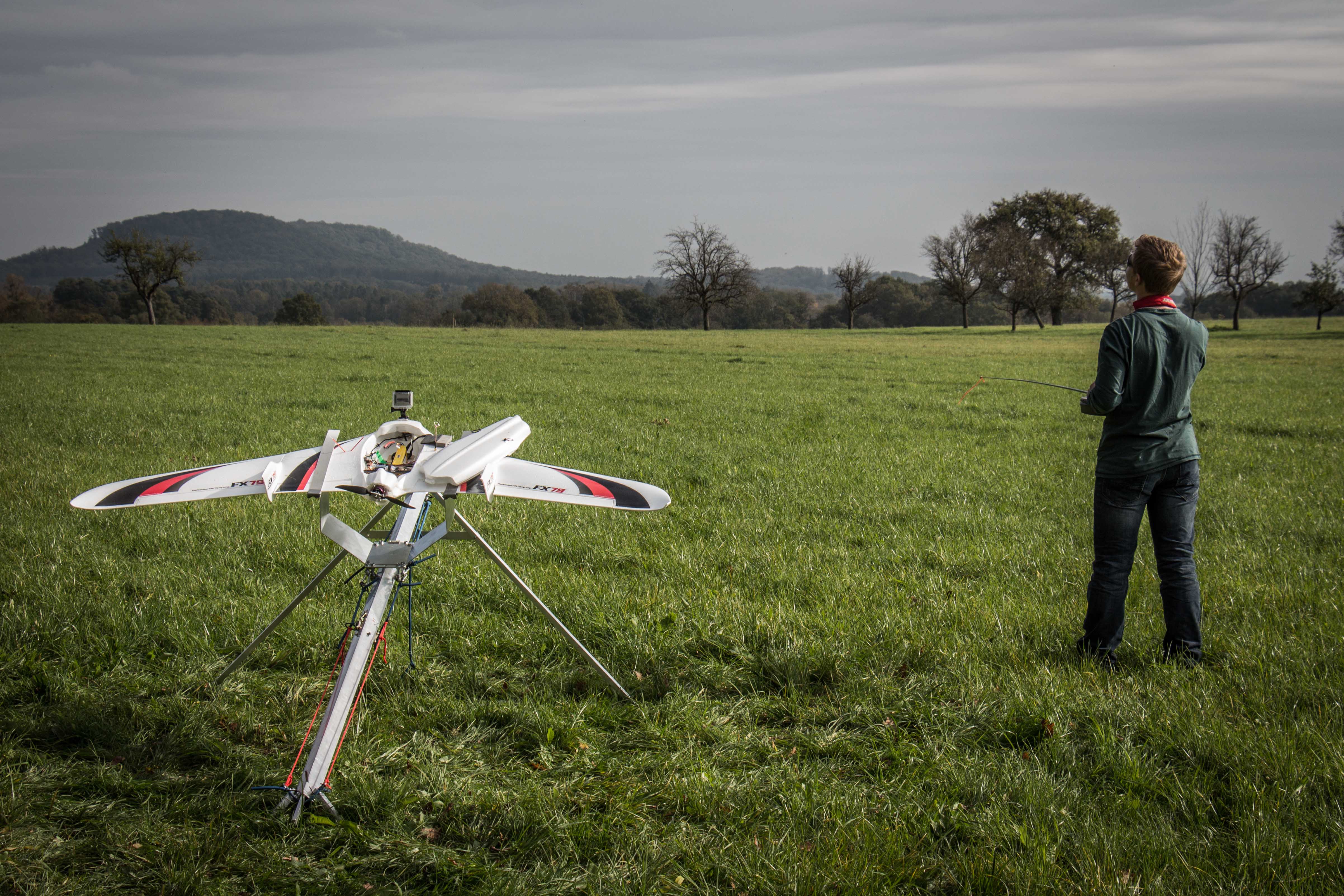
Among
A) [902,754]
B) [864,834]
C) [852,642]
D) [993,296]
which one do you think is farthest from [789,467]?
[993,296]

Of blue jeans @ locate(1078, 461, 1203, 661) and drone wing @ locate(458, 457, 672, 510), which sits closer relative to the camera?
drone wing @ locate(458, 457, 672, 510)

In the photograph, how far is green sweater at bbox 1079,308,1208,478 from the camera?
420 centimetres

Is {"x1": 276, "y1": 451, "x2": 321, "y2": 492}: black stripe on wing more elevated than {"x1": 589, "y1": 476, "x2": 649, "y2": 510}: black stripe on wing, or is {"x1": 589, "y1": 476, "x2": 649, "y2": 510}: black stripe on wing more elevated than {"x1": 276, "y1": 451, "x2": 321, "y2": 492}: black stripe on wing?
{"x1": 276, "y1": 451, "x2": 321, "y2": 492}: black stripe on wing

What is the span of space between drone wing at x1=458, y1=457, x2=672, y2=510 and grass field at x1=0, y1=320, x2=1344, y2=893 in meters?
1.38

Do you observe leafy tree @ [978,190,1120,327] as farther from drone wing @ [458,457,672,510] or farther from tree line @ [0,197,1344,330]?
drone wing @ [458,457,672,510]

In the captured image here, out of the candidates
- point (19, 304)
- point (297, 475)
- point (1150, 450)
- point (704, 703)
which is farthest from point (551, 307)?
point (297, 475)

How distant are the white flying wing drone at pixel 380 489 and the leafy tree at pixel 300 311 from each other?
84.1m

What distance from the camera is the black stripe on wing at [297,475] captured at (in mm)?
2885

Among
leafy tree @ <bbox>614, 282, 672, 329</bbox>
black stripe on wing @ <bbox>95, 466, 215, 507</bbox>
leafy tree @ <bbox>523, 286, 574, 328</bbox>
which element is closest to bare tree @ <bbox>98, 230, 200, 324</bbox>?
leafy tree @ <bbox>523, 286, 574, 328</bbox>

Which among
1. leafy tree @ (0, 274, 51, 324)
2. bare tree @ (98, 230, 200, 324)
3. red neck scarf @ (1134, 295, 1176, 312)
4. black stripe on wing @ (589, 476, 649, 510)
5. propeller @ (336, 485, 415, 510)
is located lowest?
black stripe on wing @ (589, 476, 649, 510)

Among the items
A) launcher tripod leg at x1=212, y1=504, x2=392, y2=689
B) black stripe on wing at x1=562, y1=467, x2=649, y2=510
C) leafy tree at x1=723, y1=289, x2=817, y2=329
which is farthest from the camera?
leafy tree at x1=723, y1=289, x2=817, y2=329

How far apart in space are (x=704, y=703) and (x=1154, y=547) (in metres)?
2.84

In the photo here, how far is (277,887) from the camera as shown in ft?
9.37

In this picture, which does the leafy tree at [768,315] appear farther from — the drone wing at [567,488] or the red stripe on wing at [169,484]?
the red stripe on wing at [169,484]
